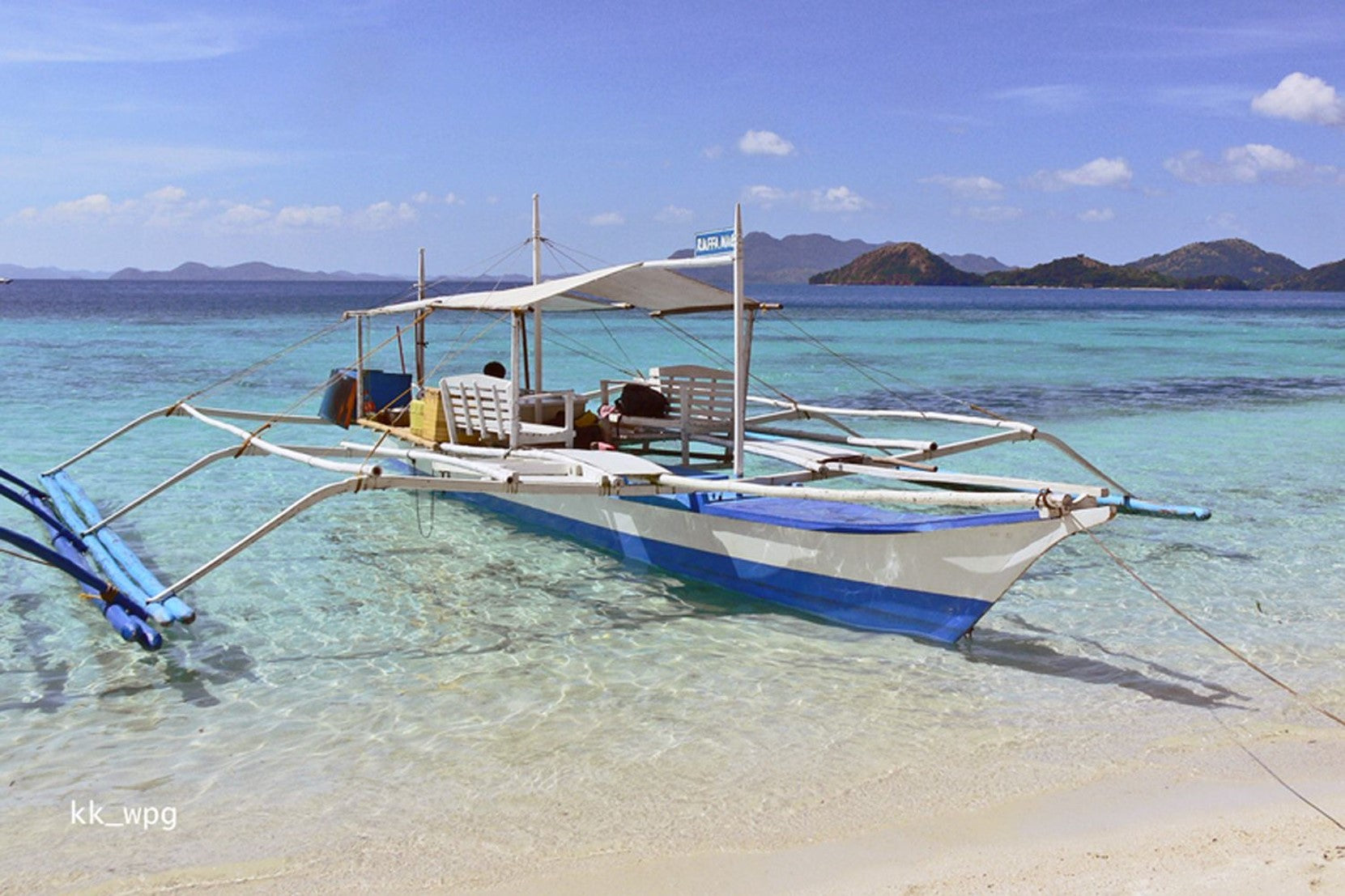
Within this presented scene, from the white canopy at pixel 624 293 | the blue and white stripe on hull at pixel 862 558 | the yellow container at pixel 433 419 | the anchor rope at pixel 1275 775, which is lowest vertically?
the anchor rope at pixel 1275 775

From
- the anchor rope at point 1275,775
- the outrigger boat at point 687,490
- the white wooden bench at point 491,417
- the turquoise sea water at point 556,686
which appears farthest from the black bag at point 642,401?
the anchor rope at point 1275,775

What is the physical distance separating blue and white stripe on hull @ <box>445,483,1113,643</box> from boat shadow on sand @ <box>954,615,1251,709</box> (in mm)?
332

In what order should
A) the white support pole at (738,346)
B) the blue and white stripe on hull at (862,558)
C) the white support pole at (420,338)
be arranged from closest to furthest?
the blue and white stripe on hull at (862,558)
the white support pole at (738,346)
the white support pole at (420,338)

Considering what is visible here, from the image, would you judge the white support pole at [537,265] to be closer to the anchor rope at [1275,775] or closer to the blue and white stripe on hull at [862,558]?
the blue and white stripe on hull at [862,558]

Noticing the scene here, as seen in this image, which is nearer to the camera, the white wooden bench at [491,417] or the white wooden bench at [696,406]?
the white wooden bench at [491,417]

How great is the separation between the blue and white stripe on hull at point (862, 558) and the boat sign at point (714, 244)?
6.28ft

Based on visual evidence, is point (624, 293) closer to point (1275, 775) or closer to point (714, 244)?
point (714, 244)

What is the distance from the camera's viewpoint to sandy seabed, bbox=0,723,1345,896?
184 inches

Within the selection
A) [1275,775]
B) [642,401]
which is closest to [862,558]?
[1275,775]

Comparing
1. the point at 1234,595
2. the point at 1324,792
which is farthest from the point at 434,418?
the point at 1324,792

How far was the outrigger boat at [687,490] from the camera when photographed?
7254mm

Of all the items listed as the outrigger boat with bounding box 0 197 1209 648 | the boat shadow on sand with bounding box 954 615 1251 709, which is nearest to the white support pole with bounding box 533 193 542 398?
the outrigger boat with bounding box 0 197 1209 648

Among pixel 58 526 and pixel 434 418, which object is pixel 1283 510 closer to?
pixel 434 418

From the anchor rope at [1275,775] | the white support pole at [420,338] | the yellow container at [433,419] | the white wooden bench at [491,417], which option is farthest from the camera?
the white support pole at [420,338]
